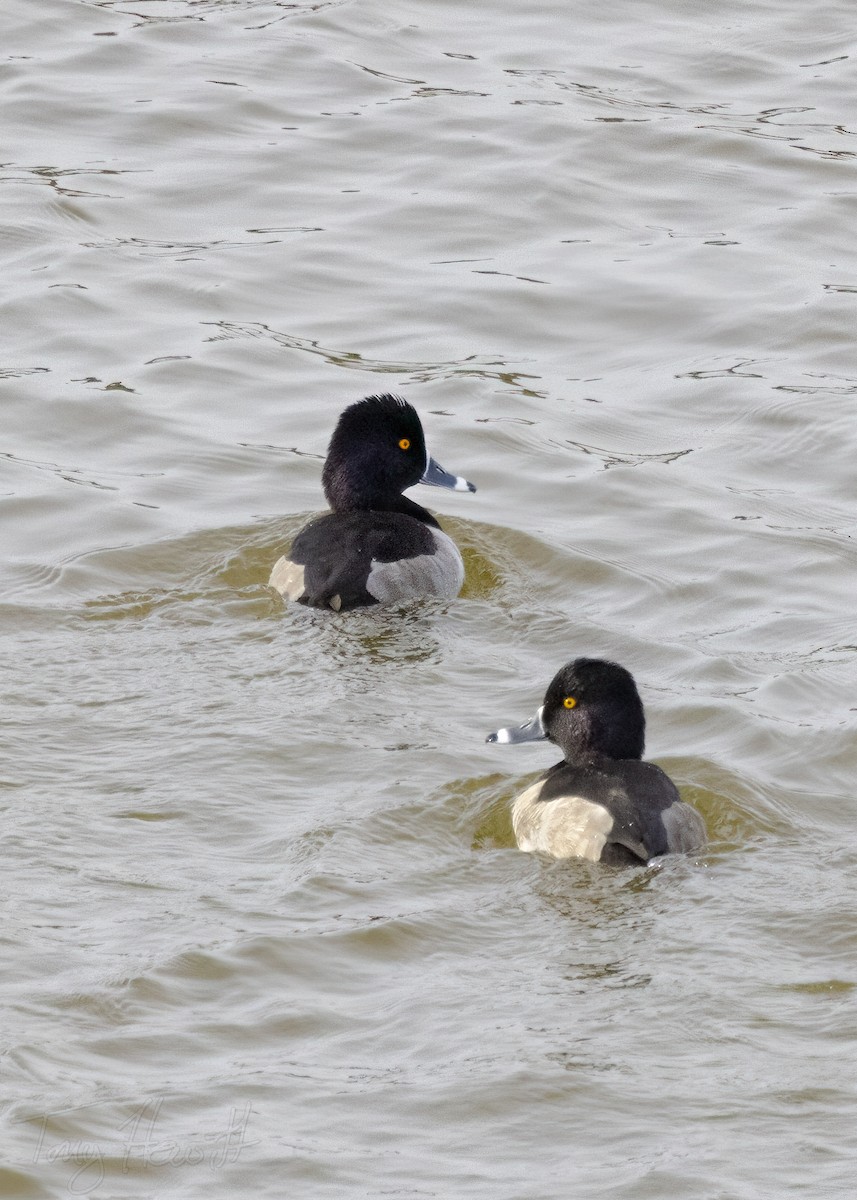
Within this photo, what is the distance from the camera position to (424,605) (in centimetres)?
975

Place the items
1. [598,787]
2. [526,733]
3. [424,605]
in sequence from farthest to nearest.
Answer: [424,605]
[526,733]
[598,787]

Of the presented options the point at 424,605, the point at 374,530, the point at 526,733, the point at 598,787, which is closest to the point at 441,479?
the point at 374,530

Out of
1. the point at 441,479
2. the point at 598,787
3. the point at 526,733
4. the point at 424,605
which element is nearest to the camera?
the point at 598,787

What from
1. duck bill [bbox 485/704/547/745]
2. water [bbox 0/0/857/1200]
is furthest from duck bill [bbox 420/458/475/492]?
duck bill [bbox 485/704/547/745]

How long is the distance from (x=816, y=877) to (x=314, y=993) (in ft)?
6.44

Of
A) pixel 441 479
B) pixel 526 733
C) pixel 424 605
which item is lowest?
pixel 424 605

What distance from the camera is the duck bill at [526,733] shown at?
25.9ft

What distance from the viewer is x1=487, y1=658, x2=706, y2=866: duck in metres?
7.17

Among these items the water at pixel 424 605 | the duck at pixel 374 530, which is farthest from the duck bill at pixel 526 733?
the duck at pixel 374 530

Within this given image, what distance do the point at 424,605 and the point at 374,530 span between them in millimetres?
421

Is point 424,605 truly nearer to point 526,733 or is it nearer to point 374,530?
point 374,530

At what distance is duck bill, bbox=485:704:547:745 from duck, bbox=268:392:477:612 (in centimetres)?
176

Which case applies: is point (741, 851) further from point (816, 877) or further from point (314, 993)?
point (314, 993)

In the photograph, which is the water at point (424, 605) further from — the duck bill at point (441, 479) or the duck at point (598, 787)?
the duck bill at point (441, 479)
